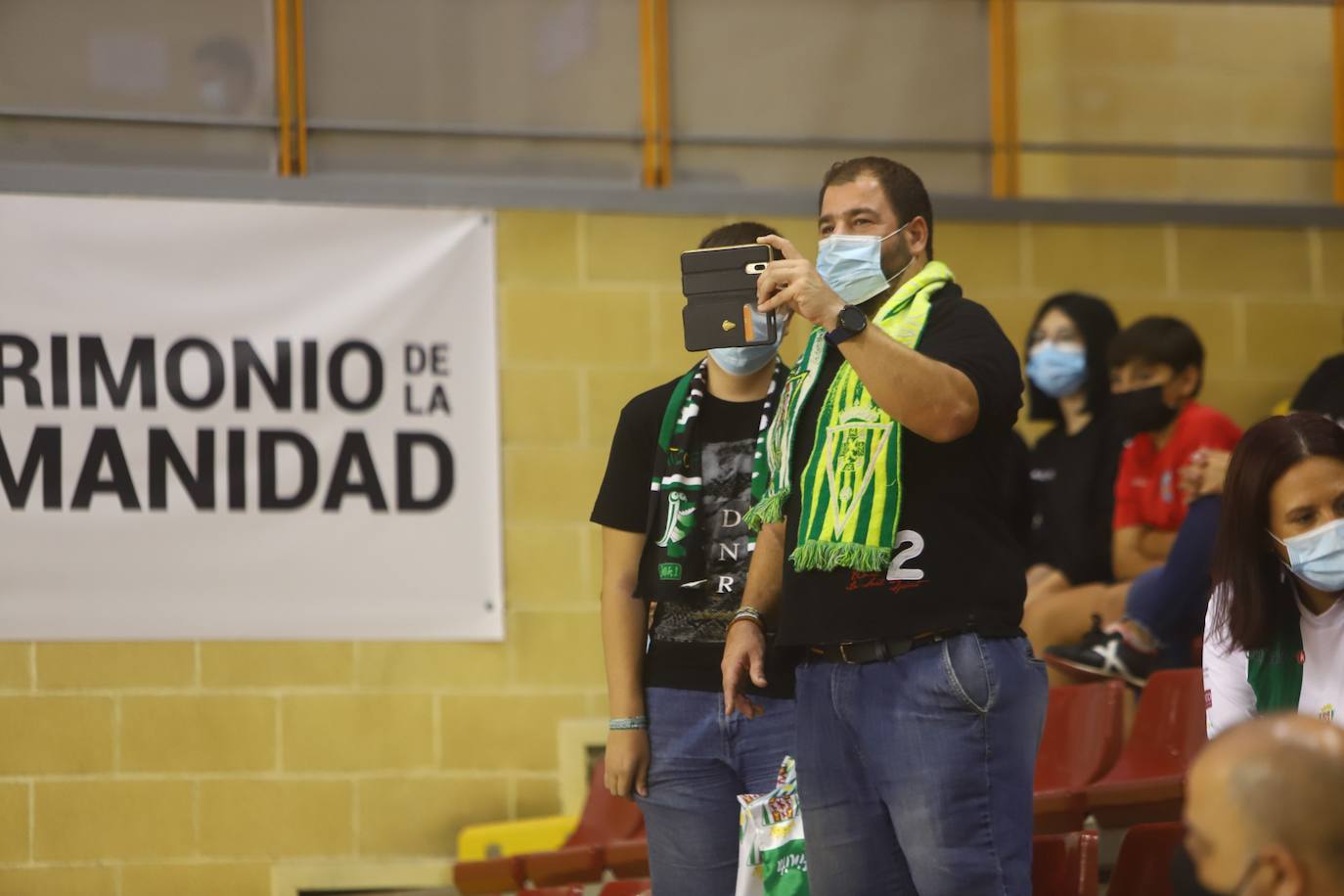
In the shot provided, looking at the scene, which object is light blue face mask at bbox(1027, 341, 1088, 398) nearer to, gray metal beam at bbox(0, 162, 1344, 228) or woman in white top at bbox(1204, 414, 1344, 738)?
gray metal beam at bbox(0, 162, 1344, 228)

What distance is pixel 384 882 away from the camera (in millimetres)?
5066

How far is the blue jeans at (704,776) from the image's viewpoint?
2.69 meters

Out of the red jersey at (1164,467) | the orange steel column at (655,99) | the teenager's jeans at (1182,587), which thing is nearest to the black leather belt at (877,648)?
the teenager's jeans at (1182,587)

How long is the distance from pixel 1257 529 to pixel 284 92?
3.49 m

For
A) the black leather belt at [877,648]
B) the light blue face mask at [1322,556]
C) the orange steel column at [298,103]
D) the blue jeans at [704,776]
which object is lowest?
the blue jeans at [704,776]

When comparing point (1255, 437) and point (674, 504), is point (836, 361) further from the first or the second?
point (1255, 437)

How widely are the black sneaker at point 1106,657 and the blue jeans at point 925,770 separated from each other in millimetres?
1896

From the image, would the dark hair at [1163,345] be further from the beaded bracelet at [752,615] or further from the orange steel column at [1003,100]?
the beaded bracelet at [752,615]

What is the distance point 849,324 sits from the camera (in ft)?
7.58

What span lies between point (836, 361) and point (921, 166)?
321cm

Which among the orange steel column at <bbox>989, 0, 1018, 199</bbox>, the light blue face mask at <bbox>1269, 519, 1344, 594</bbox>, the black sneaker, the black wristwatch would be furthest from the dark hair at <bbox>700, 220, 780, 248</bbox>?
the orange steel column at <bbox>989, 0, 1018, 199</bbox>

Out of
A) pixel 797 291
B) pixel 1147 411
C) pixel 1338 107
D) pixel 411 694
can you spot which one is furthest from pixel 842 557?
pixel 1338 107

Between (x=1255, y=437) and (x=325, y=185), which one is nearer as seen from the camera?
(x=1255, y=437)

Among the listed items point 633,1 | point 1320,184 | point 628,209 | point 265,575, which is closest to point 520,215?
point 628,209
